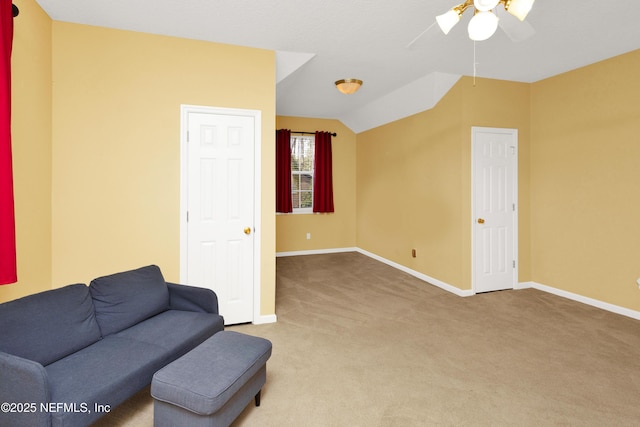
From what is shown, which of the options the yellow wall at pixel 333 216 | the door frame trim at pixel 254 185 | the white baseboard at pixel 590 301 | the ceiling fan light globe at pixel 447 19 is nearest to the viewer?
the ceiling fan light globe at pixel 447 19

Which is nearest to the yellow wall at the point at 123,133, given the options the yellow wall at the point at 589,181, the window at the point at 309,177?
the window at the point at 309,177

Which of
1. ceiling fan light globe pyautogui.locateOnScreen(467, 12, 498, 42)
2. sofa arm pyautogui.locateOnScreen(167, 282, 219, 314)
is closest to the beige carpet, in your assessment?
sofa arm pyautogui.locateOnScreen(167, 282, 219, 314)

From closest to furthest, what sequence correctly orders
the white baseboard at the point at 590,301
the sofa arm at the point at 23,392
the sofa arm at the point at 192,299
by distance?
the sofa arm at the point at 23,392 < the sofa arm at the point at 192,299 < the white baseboard at the point at 590,301

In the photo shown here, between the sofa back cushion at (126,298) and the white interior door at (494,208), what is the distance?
355 centimetres

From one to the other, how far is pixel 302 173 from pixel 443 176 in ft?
10.2

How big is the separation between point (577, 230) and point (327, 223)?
4.19 m

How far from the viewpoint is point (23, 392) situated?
4.77ft

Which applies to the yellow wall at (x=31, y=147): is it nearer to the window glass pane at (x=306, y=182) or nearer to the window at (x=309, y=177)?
the window at (x=309, y=177)

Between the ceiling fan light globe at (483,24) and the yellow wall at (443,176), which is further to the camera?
the yellow wall at (443,176)

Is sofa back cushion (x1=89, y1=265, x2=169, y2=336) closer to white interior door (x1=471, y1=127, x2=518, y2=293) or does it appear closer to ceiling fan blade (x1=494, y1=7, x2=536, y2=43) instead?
ceiling fan blade (x1=494, y1=7, x2=536, y2=43)

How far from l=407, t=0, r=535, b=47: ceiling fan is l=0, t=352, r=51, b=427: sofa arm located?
258 centimetres

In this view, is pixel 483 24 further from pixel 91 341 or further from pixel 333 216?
pixel 333 216

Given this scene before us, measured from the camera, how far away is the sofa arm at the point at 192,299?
8.41ft

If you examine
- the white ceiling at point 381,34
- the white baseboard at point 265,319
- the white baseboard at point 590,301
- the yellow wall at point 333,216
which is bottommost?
the white baseboard at point 265,319
